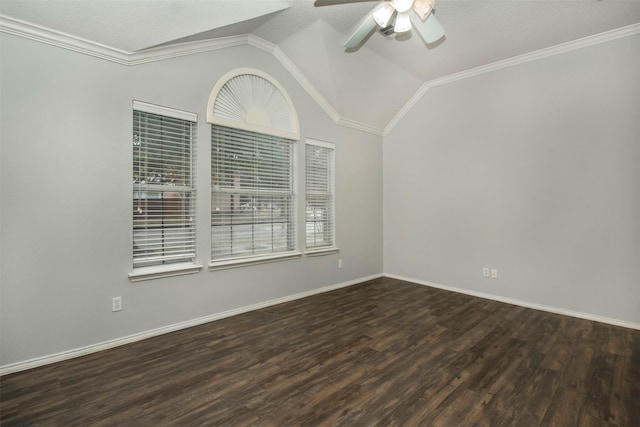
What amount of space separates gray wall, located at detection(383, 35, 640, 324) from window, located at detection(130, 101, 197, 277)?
3332mm

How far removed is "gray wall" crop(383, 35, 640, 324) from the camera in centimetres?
309

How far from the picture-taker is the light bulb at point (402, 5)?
2.03 m

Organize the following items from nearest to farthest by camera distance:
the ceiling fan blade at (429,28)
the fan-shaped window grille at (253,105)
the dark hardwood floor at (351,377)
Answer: the dark hardwood floor at (351,377) → the ceiling fan blade at (429,28) → the fan-shaped window grille at (253,105)

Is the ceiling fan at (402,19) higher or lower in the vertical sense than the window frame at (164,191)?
higher

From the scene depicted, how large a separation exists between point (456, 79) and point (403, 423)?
429 cm

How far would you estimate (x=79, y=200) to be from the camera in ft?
7.97

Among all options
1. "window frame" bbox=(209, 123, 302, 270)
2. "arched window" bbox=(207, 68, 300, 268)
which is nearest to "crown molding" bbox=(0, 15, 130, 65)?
"arched window" bbox=(207, 68, 300, 268)

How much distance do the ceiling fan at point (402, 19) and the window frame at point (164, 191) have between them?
1853 mm

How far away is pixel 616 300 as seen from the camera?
311 centimetres

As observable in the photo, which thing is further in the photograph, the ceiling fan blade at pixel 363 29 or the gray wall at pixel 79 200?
the ceiling fan blade at pixel 363 29

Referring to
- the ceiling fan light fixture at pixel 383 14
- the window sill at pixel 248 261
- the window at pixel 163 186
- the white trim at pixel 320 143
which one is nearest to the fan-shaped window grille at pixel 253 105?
the white trim at pixel 320 143

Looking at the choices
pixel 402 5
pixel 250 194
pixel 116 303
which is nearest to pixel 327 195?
pixel 250 194

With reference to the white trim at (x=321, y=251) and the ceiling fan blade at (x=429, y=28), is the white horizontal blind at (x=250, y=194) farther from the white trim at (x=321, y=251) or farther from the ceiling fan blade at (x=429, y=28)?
the ceiling fan blade at (x=429, y=28)

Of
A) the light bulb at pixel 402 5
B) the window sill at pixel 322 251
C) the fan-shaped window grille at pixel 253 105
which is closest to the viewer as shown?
the light bulb at pixel 402 5
